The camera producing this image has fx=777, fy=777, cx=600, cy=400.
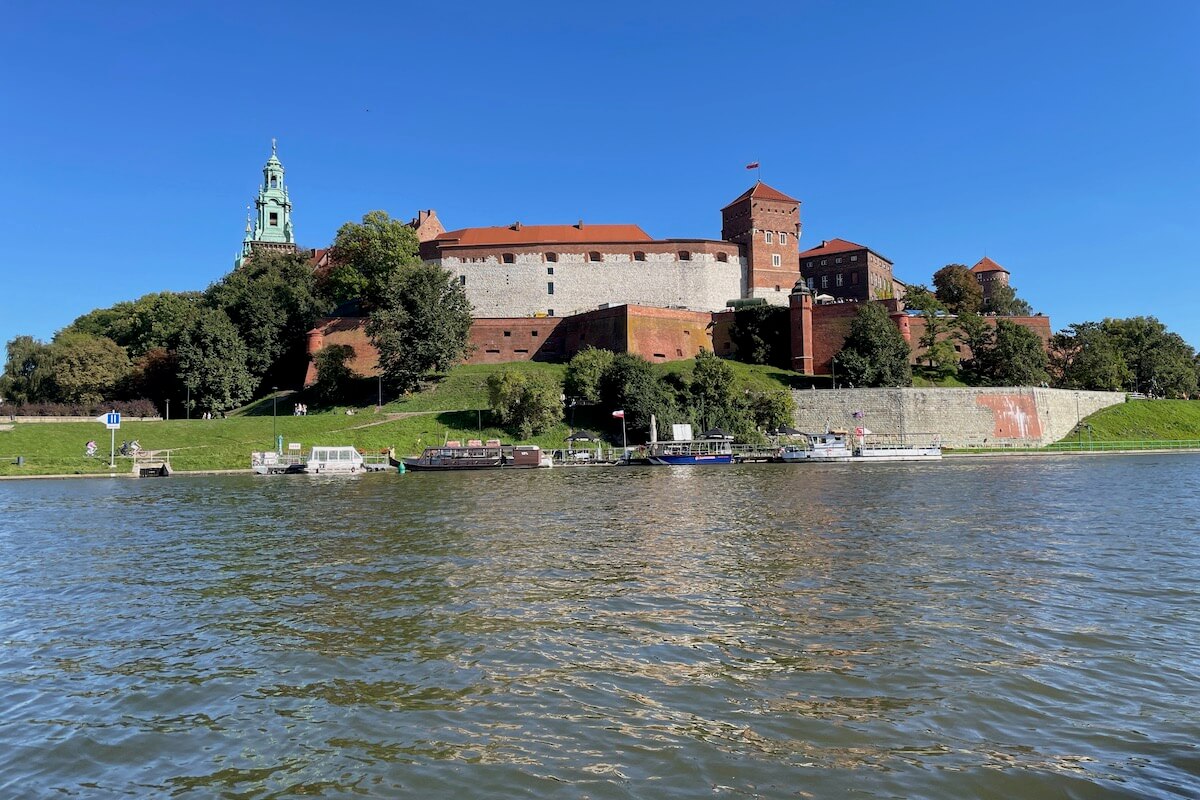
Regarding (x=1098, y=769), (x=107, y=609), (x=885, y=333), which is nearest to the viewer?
(x=1098, y=769)

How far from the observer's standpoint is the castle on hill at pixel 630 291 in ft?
215

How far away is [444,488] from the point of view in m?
Result: 32.8

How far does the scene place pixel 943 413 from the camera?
194ft

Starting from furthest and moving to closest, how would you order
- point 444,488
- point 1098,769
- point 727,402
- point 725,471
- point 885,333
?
point 885,333
point 727,402
point 725,471
point 444,488
point 1098,769

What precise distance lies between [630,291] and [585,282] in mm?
4391

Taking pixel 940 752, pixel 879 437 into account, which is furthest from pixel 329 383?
pixel 940 752

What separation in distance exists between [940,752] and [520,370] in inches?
2235

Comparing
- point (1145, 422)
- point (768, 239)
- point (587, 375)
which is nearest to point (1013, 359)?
point (1145, 422)

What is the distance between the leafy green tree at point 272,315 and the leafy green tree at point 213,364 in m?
2.69

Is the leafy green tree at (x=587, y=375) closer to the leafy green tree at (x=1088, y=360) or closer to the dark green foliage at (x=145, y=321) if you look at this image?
the dark green foliage at (x=145, y=321)

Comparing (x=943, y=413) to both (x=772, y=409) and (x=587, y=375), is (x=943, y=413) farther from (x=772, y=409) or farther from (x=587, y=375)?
(x=587, y=375)

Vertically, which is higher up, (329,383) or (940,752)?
(329,383)

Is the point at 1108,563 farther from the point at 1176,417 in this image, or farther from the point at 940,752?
the point at 1176,417

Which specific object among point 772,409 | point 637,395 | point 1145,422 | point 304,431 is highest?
point 637,395
